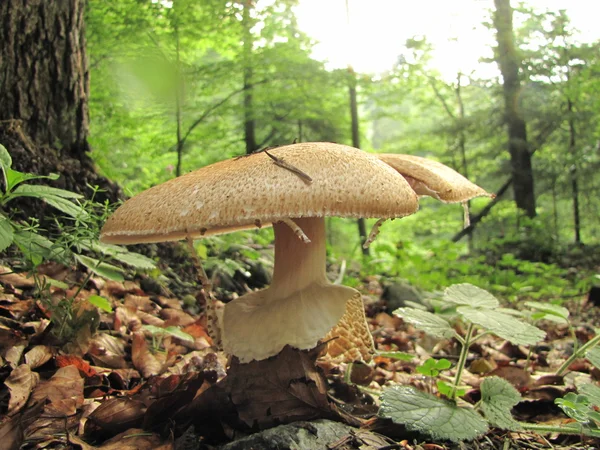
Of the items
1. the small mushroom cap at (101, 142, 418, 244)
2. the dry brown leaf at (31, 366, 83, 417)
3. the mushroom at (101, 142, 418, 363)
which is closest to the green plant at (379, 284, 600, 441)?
the mushroom at (101, 142, 418, 363)

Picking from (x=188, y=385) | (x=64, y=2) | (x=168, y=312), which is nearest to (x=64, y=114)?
(x=64, y=2)

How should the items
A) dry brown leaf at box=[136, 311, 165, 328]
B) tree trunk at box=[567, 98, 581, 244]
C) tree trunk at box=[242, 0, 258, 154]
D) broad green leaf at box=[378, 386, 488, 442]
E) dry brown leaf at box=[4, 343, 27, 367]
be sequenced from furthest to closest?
tree trunk at box=[567, 98, 581, 244]
tree trunk at box=[242, 0, 258, 154]
dry brown leaf at box=[136, 311, 165, 328]
dry brown leaf at box=[4, 343, 27, 367]
broad green leaf at box=[378, 386, 488, 442]

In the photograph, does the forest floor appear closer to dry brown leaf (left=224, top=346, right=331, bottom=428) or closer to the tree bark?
dry brown leaf (left=224, top=346, right=331, bottom=428)

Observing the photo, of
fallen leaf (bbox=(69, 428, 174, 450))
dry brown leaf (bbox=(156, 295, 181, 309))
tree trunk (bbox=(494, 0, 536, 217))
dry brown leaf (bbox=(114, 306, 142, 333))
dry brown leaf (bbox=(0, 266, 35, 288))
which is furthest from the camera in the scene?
tree trunk (bbox=(494, 0, 536, 217))

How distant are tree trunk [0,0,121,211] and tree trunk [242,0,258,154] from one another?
3330 millimetres

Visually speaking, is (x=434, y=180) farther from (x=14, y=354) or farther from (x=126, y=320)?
(x=126, y=320)

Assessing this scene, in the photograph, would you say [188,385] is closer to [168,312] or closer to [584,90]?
[168,312]

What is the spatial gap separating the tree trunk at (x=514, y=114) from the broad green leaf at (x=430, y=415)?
11905 mm

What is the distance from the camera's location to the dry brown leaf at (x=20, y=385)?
4.89 feet

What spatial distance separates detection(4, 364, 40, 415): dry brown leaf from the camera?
58.6 inches

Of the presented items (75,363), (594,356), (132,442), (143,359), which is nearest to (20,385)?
(75,363)

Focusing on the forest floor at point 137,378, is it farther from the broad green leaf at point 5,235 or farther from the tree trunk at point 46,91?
the tree trunk at point 46,91

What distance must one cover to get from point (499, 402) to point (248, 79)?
6.83m

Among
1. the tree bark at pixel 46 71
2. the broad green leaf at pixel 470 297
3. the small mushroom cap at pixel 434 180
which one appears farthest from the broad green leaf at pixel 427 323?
the tree bark at pixel 46 71
